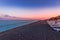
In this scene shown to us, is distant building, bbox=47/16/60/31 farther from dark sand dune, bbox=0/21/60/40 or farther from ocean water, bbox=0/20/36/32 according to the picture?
ocean water, bbox=0/20/36/32

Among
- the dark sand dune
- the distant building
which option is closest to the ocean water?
the dark sand dune

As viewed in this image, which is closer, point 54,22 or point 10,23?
point 10,23

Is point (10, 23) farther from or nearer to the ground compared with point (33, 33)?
farther from the ground

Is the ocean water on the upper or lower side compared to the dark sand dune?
upper

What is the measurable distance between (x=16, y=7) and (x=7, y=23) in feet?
0.96

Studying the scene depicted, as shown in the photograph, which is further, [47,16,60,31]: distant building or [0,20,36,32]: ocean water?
[47,16,60,31]: distant building

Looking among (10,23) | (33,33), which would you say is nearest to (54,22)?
(33,33)

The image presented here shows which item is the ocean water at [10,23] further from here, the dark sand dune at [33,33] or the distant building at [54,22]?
the distant building at [54,22]

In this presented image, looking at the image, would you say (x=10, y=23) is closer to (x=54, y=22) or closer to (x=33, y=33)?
(x=33, y=33)

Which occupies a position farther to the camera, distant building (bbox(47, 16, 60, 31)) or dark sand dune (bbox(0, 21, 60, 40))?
distant building (bbox(47, 16, 60, 31))

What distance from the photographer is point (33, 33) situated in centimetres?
207

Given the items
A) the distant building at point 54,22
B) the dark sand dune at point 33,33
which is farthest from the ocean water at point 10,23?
the distant building at point 54,22

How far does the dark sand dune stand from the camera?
6.20ft

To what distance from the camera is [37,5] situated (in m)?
1.89
